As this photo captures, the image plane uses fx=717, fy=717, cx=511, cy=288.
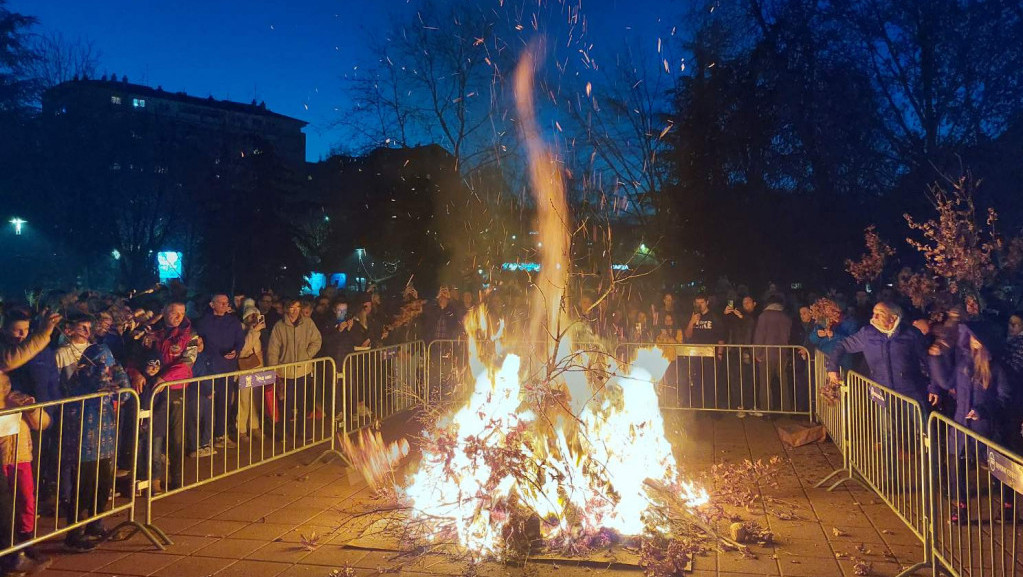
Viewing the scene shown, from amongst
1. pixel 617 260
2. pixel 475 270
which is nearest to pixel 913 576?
pixel 475 270

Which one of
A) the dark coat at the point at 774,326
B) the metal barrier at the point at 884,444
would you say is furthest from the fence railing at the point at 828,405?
the dark coat at the point at 774,326

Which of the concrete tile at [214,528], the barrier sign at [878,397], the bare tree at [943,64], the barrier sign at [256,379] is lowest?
the concrete tile at [214,528]

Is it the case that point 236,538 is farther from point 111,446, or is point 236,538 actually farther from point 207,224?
point 207,224

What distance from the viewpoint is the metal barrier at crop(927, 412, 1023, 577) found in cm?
396

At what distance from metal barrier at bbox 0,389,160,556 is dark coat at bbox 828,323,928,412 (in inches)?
268

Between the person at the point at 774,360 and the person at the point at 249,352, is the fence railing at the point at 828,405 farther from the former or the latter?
the person at the point at 249,352

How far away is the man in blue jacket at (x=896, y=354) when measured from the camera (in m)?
7.14

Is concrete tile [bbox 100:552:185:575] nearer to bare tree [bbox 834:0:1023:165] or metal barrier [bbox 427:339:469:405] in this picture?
metal barrier [bbox 427:339:469:405]

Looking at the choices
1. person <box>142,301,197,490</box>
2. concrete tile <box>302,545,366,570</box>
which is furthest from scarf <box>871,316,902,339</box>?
person <box>142,301,197,490</box>

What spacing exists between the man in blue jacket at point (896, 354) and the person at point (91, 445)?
7077mm

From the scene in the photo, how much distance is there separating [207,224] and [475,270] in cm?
1284

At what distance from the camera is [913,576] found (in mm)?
4883

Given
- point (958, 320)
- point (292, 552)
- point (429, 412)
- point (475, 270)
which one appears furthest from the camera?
point (475, 270)

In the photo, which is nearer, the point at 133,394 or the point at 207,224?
the point at 133,394
